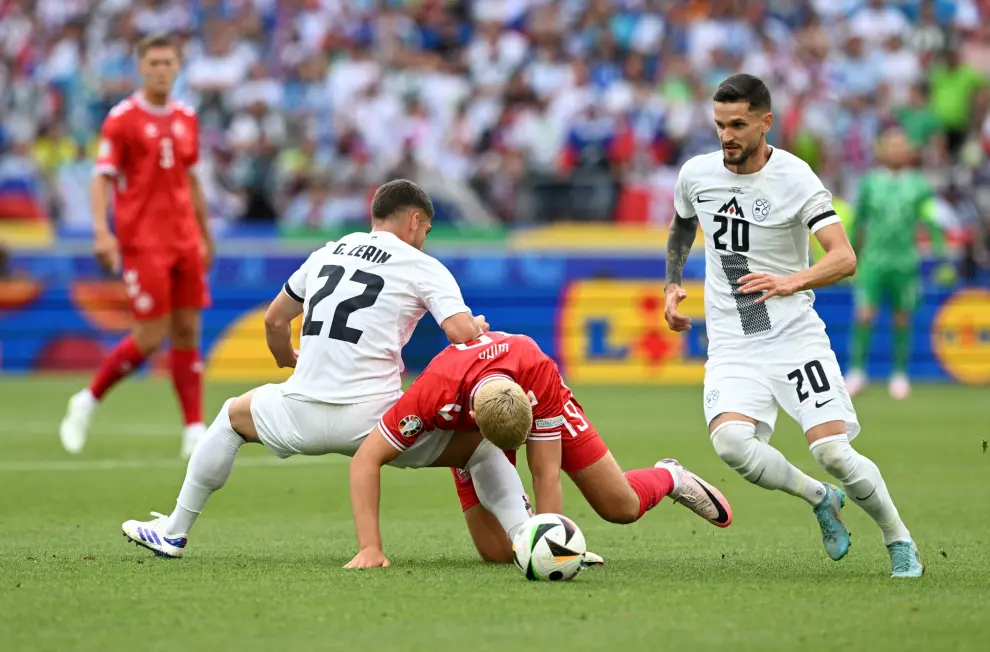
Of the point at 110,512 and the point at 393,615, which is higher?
the point at 393,615

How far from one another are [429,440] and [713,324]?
53.8 inches

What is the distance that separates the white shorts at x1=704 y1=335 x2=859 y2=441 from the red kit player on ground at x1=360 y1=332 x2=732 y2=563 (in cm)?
53

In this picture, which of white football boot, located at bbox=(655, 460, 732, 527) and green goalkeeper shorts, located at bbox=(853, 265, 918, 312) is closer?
white football boot, located at bbox=(655, 460, 732, 527)

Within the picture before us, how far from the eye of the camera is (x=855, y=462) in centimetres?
604

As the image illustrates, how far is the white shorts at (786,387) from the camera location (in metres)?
6.21

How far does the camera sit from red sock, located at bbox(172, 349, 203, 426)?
1077 centimetres

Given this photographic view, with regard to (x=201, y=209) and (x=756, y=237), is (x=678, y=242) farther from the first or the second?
(x=201, y=209)

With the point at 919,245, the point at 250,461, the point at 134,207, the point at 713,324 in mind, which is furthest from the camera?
the point at 919,245

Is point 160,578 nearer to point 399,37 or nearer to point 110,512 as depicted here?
point 110,512

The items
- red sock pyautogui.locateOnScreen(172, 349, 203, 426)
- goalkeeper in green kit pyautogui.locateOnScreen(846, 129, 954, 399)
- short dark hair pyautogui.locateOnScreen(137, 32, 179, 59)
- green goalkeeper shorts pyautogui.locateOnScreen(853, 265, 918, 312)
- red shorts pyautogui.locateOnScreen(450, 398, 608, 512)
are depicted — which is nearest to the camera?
red shorts pyautogui.locateOnScreen(450, 398, 608, 512)

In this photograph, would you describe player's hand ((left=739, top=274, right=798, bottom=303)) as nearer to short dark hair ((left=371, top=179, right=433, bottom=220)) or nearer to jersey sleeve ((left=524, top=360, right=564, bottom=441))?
jersey sleeve ((left=524, top=360, right=564, bottom=441))

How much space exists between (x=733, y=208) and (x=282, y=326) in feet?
6.54

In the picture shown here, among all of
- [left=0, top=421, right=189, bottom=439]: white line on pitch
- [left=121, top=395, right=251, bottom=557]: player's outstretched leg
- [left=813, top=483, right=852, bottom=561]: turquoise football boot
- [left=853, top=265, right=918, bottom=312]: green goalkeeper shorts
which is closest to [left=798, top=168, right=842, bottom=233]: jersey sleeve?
[left=813, top=483, right=852, bottom=561]: turquoise football boot

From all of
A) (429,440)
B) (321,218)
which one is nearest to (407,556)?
(429,440)
